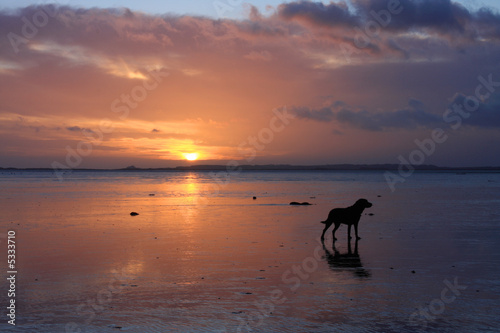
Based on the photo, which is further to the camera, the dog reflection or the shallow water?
the dog reflection

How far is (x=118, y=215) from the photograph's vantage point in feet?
93.7

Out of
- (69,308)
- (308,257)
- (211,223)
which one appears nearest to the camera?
(69,308)

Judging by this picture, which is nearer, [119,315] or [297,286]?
[119,315]

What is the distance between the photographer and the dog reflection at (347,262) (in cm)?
1336

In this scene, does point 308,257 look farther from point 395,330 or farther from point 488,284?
point 395,330

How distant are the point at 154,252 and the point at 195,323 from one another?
7.54 metres

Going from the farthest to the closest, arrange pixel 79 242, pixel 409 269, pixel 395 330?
pixel 79 242 → pixel 409 269 → pixel 395 330

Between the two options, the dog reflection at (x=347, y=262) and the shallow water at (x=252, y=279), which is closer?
the shallow water at (x=252, y=279)

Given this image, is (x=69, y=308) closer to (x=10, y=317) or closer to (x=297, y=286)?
(x=10, y=317)

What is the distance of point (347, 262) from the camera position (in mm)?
14695

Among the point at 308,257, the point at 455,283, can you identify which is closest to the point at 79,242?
the point at 308,257

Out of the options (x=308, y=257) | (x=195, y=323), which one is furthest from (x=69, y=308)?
(x=308, y=257)

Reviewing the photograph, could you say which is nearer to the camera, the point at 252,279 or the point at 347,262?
the point at 252,279

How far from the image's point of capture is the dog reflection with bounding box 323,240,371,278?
43.8ft
